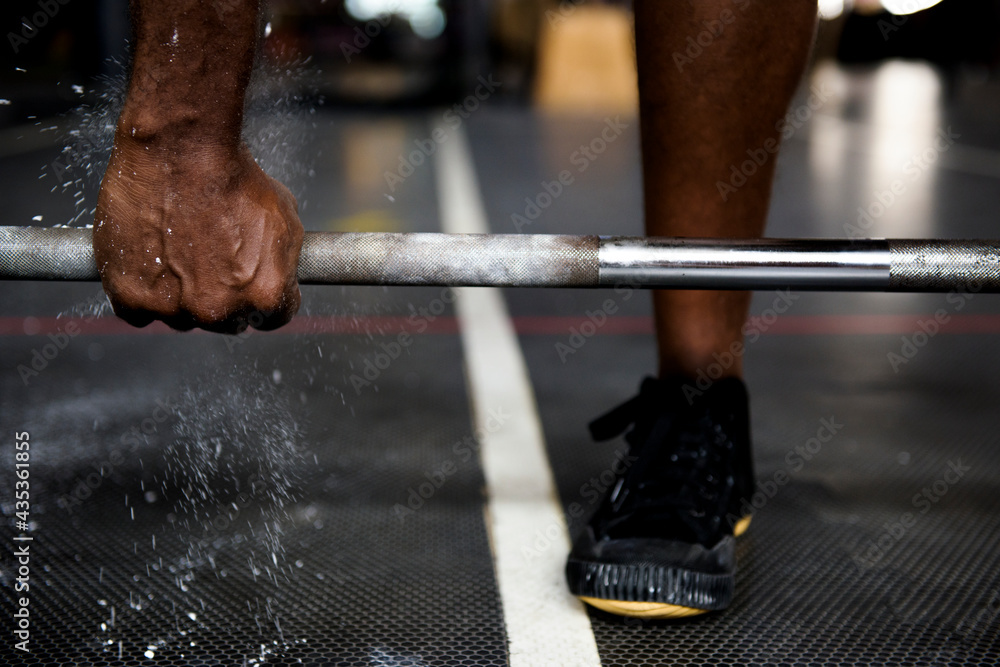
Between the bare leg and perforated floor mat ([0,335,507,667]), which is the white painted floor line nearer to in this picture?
perforated floor mat ([0,335,507,667])

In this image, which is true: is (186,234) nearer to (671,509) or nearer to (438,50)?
(671,509)

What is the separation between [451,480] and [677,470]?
39 centimetres

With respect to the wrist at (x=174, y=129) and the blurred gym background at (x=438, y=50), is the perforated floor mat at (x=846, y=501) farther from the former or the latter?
the blurred gym background at (x=438, y=50)

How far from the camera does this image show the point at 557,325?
84.0 inches

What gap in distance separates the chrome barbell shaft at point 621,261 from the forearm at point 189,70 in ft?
0.51

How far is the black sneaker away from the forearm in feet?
1.94

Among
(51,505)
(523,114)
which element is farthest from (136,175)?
(523,114)

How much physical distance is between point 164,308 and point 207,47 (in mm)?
226

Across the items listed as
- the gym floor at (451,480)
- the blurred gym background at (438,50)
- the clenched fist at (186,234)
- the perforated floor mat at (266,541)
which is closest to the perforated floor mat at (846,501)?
the gym floor at (451,480)

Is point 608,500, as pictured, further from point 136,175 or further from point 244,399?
point 244,399

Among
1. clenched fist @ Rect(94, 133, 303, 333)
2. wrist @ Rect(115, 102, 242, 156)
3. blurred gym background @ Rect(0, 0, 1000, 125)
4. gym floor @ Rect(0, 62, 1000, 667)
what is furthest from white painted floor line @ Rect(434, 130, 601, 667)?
blurred gym background @ Rect(0, 0, 1000, 125)

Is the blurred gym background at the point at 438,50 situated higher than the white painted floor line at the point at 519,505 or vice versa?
the white painted floor line at the point at 519,505

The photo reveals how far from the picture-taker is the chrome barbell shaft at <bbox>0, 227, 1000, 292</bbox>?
885 mm

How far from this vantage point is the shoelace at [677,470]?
1.05 metres
